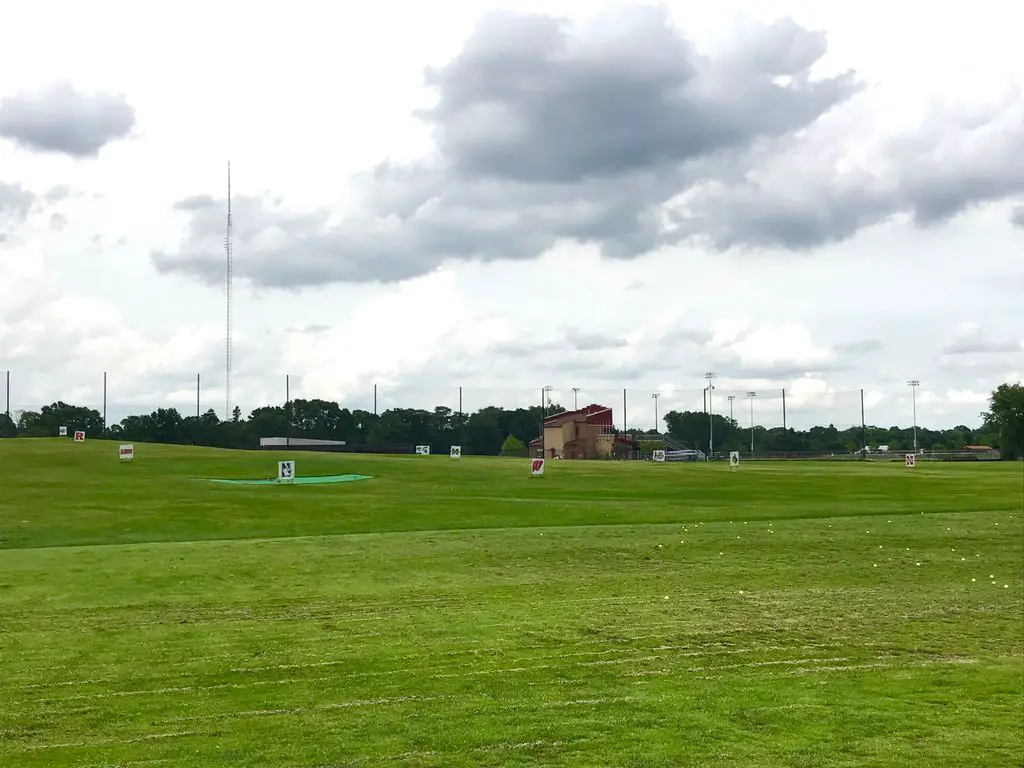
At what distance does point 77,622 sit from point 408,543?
10083 mm

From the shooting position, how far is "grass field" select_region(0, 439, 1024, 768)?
947cm

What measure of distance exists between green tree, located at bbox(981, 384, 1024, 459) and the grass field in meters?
118

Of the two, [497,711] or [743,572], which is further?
[743,572]

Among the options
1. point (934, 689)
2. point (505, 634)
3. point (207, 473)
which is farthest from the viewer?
point (207, 473)

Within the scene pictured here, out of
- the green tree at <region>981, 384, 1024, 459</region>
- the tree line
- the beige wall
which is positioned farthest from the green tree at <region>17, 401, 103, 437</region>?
the green tree at <region>981, 384, 1024, 459</region>

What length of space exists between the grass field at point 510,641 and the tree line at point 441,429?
83854mm

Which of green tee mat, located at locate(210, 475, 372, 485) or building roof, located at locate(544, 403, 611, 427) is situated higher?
building roof, located at locate(544, 403, 611, 427)

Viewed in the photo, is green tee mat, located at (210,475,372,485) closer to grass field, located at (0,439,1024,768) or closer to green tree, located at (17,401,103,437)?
grass field, located at (0,439,1024,768)

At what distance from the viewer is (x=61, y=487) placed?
4084 cm

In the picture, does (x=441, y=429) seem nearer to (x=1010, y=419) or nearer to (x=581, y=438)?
(x=581, y=438)

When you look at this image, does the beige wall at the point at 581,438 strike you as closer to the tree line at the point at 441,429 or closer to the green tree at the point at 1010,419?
the tree line at the point at 441,429

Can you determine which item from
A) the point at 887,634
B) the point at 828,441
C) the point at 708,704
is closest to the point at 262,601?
the point at 708,704

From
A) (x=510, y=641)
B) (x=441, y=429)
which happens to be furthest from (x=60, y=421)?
(x=510, y=641)

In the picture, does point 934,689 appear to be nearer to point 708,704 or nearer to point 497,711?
point 708,704
